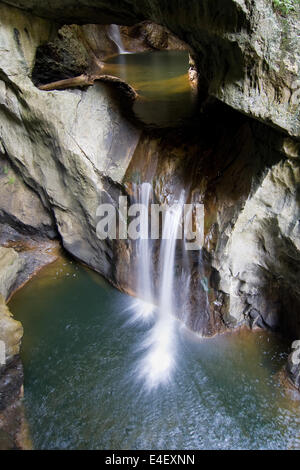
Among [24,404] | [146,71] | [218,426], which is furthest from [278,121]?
[146,71]

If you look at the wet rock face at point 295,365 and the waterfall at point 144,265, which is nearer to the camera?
the wet rock face at point 295,365

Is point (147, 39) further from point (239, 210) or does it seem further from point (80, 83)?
point (239, 210)

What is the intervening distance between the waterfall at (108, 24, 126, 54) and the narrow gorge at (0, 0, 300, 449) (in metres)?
10.7

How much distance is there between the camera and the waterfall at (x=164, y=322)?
16.3 ft

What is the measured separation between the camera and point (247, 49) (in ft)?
11.8

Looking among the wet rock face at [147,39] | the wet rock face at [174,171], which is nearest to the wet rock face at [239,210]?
the wet rock face at [174,171]

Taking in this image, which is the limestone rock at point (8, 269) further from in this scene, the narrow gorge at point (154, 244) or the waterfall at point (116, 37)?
the waterfall at point (116, 37)

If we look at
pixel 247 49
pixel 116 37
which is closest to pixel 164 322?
pixel 247 49

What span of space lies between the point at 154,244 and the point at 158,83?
6073mm

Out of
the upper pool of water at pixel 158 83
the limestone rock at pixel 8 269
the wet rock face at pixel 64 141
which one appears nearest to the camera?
the wet rock face at pixel 64 141

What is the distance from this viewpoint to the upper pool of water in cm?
725

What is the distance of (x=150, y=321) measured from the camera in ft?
19.0

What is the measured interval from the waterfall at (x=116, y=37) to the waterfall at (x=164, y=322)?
1359 cm

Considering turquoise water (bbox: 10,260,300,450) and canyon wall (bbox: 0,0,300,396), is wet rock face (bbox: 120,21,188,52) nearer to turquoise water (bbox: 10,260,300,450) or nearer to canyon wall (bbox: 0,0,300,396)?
canyon wall (bbox: 0,0,300,396)
